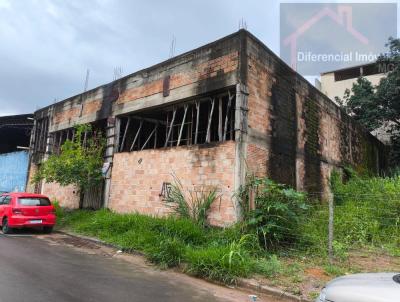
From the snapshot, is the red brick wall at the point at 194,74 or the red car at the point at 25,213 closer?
the red brick wall at the point at 194,74

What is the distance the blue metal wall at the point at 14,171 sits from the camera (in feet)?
69.9

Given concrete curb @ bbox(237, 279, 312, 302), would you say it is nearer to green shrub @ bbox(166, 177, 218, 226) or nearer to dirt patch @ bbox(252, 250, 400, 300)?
dirt patch @ bbox(252, 250, 400, 300)

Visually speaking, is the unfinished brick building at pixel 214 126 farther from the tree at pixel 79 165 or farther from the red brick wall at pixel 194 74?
the tree at pixel 79 165

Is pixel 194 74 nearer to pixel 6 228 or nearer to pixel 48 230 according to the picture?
pixel 48 230

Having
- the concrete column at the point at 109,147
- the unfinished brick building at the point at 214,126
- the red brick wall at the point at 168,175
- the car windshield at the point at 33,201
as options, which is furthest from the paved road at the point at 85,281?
the concrete column at the point at 109,147

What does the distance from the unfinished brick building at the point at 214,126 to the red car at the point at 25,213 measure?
2397 millimetres

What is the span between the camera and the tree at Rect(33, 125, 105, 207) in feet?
46.7

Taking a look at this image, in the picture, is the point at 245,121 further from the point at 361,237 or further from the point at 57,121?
the point at 57,121

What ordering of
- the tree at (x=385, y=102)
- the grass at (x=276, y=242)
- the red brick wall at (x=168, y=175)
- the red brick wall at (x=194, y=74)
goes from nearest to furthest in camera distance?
the grass at (x=276, y=242) < the red brick wall at (x=168, y=175) < the red brick wall at (x=194, y=74) < the tree at (x=385, y=102)

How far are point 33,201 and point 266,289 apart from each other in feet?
30.4

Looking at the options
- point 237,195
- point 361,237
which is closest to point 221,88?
point 237,195

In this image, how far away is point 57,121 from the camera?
19047 mm

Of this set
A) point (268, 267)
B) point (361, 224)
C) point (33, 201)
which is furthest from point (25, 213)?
point (361, 224)

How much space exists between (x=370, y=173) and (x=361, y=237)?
1258cm
